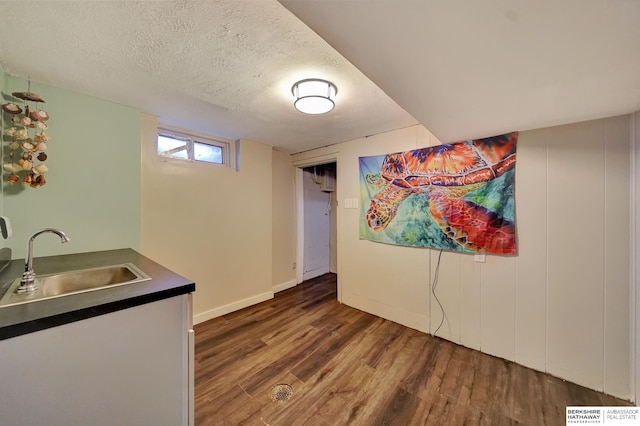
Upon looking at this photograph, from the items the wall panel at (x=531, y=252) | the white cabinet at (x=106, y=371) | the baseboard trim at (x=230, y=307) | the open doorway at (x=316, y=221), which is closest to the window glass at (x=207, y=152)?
the open doorway at (x=316, y=221)

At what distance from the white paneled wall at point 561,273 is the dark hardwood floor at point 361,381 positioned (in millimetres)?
170

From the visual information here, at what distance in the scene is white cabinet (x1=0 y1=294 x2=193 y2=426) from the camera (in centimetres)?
72

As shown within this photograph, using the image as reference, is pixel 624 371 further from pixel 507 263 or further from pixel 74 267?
pixel 74 267

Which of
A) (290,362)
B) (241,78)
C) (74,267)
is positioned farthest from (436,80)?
(74,267)

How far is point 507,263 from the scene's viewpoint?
1884 millimetres

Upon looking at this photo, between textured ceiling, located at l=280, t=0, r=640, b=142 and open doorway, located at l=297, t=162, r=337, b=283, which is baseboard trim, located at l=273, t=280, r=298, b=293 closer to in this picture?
open doorway, located at l=297, t=162, r=337, b=283

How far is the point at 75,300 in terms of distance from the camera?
2.87 feet

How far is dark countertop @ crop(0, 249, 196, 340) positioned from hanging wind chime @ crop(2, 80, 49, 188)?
22.9 inches

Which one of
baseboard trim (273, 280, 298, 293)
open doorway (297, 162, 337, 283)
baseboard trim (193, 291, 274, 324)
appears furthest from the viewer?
open doorway (297, 162, 337, 283)

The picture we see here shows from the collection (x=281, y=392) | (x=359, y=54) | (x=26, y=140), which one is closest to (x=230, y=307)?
(x=281, y=392)

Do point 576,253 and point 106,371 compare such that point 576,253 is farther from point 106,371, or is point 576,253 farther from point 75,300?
point 75,300

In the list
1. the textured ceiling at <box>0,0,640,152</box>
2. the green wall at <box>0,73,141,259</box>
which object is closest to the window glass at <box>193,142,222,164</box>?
the green wall at <box>0,73,141,259</box>

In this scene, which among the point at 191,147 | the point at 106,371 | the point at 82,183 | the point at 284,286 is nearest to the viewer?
the point at 106,371

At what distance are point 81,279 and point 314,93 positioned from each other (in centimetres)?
188
